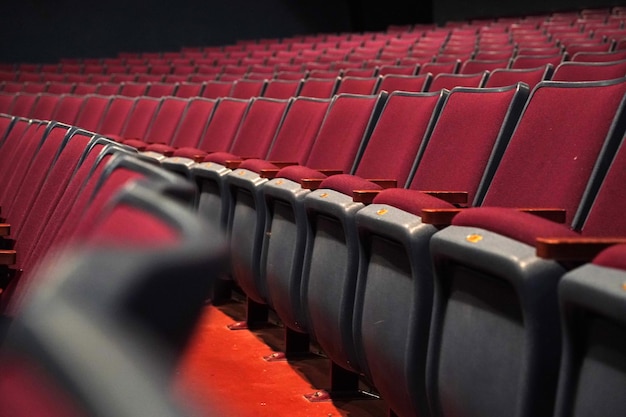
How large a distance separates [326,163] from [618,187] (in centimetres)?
33

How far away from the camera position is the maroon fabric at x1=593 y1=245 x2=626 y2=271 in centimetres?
20

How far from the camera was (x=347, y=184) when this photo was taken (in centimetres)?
45

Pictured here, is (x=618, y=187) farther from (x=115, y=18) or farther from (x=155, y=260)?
(x=115, y=18)

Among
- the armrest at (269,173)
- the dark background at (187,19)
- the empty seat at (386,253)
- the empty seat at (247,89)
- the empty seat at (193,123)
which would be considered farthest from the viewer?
the dark background at (187,19)

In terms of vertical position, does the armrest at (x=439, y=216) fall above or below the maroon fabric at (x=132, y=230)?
above

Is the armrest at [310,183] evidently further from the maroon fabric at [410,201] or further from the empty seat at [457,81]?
the empty seat at [457,81]

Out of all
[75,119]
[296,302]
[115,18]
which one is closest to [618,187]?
[296,302]

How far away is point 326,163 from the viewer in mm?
631

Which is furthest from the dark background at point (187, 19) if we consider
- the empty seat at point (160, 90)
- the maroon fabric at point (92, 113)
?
the maroon fabric at point (92, 113)

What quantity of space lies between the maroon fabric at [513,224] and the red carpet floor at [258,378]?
173 millimetres

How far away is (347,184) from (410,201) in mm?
98

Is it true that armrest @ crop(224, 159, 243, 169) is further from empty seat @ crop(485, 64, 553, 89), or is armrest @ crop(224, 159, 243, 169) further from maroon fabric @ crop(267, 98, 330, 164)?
empty seat @ crop(485, 64, 553, 89)

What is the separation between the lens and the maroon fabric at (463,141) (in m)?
0.45

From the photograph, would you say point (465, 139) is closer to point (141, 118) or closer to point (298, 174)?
point (298, 174)
